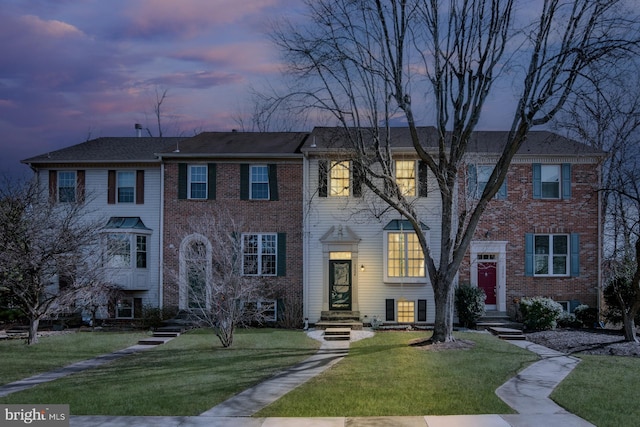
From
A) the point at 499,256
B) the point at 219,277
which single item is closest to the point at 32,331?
the point at 219,277

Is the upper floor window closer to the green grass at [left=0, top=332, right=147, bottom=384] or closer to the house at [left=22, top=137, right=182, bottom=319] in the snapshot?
the house at [left=22, top=137, right=182, bottom=319]

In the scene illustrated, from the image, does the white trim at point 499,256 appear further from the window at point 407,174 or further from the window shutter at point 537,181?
the window at point 407,174

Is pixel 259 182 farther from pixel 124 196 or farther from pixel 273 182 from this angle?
pixel 124 196

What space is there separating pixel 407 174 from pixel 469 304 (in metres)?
5.26

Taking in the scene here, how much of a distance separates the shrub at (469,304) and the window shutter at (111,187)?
534 inches

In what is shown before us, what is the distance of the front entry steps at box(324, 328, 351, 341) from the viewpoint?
18.3m

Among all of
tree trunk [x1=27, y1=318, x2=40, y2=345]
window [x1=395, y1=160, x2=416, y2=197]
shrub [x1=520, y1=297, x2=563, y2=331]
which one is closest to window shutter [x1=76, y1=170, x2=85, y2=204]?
tree trunk [x1=27, y1=318, x2=40, y2=345]

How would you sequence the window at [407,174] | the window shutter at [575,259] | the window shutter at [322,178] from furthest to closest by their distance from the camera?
the window shutter at [575,259] < the window at [407,174] < the window shutter at [322,178]

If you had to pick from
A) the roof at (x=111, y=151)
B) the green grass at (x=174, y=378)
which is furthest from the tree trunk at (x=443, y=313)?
the roof at (x=111, y=151)

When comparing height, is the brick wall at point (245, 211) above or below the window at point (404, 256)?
above

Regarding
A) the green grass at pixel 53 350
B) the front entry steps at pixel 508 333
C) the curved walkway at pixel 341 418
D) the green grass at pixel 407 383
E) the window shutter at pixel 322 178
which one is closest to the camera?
the curved walkway at pixel 341 418

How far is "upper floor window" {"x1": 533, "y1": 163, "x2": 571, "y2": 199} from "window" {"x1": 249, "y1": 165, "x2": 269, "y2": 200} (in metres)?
10.2

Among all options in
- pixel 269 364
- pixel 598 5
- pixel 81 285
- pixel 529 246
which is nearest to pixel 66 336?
pixel 81 285

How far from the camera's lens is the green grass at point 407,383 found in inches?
380
